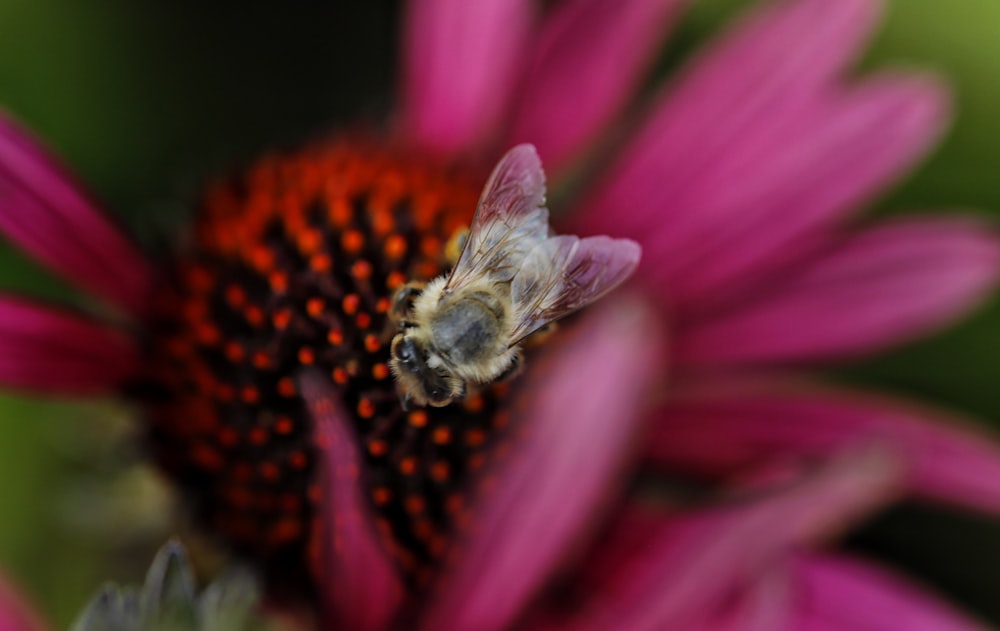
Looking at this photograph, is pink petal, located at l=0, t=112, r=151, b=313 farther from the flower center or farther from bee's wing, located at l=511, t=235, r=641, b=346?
bee's wing, located at l=511, t=235, r=641, b=346

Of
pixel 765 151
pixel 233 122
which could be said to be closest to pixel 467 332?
pixel 765 151

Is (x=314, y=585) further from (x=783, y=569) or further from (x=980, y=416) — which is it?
(x=980, y=416)

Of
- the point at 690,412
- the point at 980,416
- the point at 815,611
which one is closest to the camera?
the point at 815,611

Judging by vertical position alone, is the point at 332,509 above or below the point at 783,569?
above

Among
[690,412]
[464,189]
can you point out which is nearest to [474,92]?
[464,189]

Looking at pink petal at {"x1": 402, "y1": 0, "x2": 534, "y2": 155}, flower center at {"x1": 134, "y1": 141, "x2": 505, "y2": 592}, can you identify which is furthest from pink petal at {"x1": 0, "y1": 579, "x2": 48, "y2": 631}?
pink petal at {"x1": 402, "y1": 0, "x2": 534, "y2": 155}

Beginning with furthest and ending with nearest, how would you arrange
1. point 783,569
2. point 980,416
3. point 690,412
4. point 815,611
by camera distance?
point 980,416 → point 690,412 → point 815,611 → point 783,569
